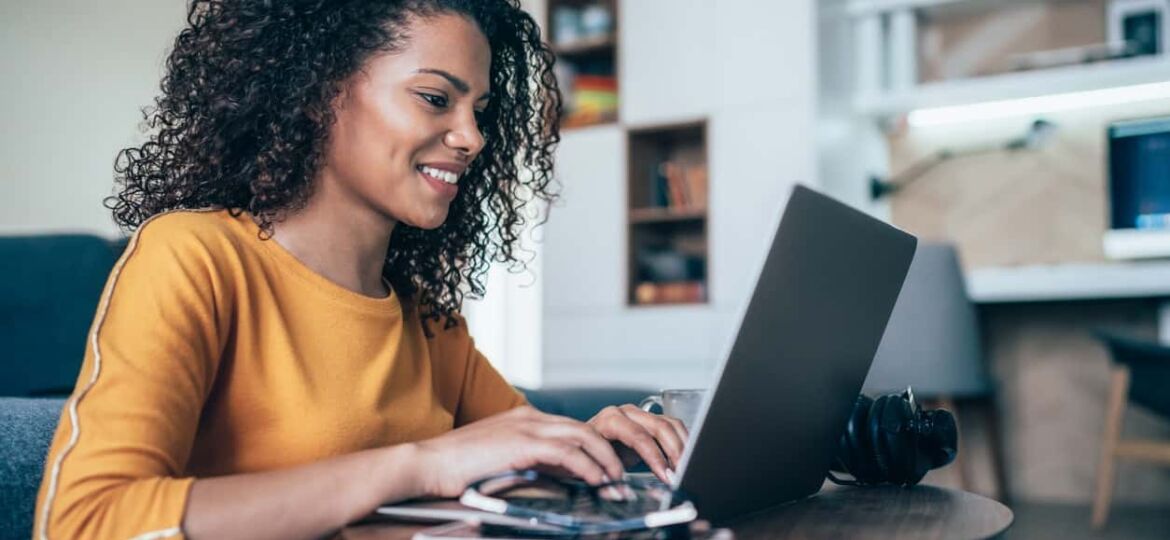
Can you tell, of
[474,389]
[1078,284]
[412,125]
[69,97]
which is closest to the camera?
[412,125]

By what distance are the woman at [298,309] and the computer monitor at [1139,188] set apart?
9.64ft

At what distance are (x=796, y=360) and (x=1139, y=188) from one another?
10.9ft

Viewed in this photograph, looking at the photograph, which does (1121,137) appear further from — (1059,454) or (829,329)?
(829,329)

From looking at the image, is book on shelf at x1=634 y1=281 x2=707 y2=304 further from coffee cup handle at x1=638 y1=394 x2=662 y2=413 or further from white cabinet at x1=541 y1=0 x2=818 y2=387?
coffee cup handle at x1=638 y1=394 x2=662 y2=413

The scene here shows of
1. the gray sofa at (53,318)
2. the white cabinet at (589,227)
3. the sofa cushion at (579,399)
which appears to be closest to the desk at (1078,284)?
the white cabinet at (589,227)

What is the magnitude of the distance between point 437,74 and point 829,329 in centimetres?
44

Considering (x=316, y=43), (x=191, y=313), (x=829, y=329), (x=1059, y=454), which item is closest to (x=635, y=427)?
(x=829, y=329)

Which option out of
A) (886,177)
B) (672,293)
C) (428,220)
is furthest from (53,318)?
(886,177)

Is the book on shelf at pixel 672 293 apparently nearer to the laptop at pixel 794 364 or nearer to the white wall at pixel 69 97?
the white wall at pixel 69 97

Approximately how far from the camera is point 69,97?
3.86 metres

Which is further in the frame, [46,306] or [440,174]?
Answer: [46,306]

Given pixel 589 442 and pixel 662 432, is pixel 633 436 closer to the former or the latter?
pixel 662 432

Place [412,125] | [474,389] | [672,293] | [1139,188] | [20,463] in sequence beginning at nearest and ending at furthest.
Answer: [20,463] → [412,125] → [474,389] → [1139,188] → [672,293]

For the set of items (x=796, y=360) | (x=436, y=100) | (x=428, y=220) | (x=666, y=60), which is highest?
(x=666, y=60)
